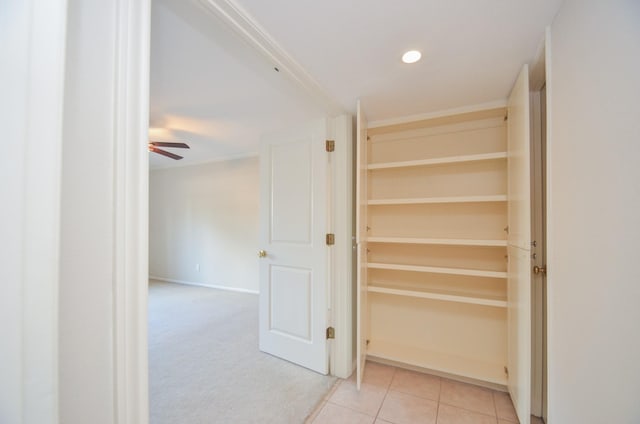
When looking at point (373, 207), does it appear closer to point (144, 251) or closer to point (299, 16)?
point (299, 16)

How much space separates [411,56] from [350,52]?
1.15 ft

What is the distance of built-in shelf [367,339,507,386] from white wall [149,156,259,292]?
2655 mm

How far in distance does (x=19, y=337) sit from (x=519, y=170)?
214cm

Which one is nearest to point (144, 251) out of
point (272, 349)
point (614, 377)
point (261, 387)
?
point (614, 377)

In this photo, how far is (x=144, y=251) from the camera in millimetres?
690

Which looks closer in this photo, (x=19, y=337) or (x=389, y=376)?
(x=19, y=337)

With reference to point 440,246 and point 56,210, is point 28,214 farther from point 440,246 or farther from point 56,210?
point 440,246

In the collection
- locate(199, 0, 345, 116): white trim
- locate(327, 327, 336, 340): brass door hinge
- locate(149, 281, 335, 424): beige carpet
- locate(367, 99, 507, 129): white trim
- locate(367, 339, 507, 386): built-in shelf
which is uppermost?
locate(199, 0, 345, 116): white trim

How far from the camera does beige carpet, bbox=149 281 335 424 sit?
5.55 ft

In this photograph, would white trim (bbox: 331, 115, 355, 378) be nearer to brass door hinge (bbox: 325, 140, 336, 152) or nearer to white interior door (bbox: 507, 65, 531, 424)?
brass door hinge (bbox: 325, 140, 336, 152)

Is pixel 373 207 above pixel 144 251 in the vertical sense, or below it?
above

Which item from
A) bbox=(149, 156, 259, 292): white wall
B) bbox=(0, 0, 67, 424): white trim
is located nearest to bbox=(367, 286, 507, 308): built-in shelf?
bbox=(0, 0, 67, 424): white trim

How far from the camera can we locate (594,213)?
870mm

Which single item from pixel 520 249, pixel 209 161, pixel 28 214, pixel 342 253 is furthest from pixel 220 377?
pixel 209 161
